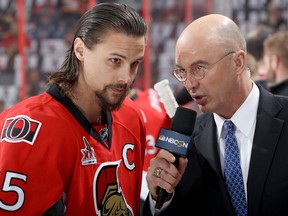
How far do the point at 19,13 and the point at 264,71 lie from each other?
1.96m

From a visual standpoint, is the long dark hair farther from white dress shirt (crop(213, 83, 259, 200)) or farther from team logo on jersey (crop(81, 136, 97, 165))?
white dress shirt (crop(213, 83, 259, 200))

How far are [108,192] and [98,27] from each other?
21.0 inches

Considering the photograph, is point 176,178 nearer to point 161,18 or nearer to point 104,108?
point 104,108

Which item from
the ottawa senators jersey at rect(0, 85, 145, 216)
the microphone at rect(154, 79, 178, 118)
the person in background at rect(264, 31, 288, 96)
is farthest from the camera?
the person in background at rect(264, 31, 288, 96)

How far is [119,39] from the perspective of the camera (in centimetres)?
179

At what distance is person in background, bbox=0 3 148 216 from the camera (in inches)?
64.7

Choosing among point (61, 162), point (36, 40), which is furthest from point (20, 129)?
point (36, 40)

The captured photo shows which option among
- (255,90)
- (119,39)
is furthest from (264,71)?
(119,39)

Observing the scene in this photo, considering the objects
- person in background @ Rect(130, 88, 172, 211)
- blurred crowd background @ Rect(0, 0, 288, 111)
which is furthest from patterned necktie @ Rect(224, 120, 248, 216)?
blurred crowd background @ Rect(0, 0, 288, 111)

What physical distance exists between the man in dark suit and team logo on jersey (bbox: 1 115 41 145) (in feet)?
1.27

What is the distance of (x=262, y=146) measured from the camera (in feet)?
6.11

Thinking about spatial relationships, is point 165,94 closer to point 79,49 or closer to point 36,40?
point 79,49

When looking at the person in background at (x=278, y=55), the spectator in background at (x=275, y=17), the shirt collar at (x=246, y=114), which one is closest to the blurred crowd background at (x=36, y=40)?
the person in background at (x=278, y=55)

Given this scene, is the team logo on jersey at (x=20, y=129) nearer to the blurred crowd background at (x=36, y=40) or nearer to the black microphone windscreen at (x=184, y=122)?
the black microphone windscreen at (x=184, y=122)
